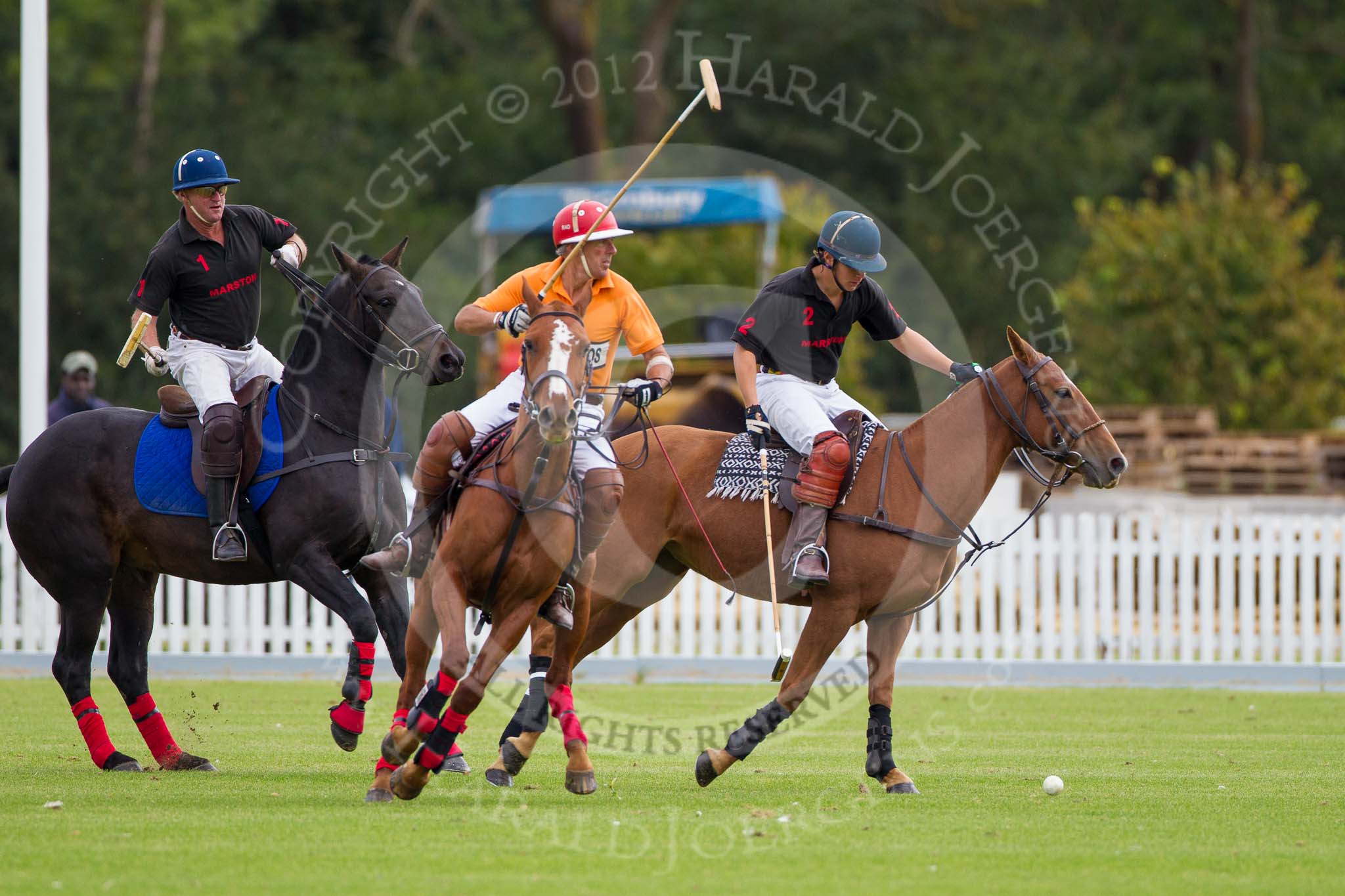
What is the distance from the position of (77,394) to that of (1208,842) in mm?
10988

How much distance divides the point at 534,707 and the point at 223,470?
2030mm

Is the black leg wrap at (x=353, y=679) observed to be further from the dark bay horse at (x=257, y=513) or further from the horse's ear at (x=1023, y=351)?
the horse's ear at (x=1023, y=351)

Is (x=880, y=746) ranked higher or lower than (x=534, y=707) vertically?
lower

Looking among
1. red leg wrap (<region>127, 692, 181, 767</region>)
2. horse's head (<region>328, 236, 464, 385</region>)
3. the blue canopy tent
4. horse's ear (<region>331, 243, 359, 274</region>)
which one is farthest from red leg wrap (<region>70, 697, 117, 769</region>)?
the blue canopy tent

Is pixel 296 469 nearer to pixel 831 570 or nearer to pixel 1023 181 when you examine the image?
pixel 831 570

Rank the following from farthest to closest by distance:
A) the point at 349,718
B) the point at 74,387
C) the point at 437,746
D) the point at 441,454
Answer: the point at 74,387, the point at 349,718, the point at 441,454, the point at 437,746

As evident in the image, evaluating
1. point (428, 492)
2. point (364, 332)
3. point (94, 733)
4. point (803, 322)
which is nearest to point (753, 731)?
point (428, 492)

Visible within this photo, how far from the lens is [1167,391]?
2473 cm

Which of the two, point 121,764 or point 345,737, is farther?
point 121,764

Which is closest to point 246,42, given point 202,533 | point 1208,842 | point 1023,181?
point 1023,181

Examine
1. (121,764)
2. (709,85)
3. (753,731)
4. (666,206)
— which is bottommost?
(121,764)

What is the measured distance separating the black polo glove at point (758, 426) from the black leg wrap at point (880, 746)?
1517mm

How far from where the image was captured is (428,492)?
7621mm

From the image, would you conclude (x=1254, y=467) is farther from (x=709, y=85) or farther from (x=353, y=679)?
(x=353, y=679)
